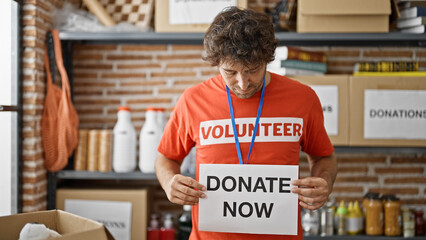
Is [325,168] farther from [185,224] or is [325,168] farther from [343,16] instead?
[185,224]

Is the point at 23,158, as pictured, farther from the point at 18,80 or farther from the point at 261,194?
the point at 261,194

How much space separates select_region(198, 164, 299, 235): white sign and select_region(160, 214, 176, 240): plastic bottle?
3.59 ft

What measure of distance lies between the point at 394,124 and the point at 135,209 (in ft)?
→ 4.83

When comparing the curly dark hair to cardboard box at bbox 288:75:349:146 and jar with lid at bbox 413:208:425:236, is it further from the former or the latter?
jar with lid at bbox 413:208:425:236

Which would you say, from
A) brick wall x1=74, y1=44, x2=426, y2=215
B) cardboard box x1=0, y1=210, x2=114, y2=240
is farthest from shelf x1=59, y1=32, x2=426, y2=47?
cardboard box x1=0, y1=210, x2=114, y2=240

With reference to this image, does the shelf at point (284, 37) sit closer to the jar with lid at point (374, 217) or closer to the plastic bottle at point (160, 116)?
the plastic bottle at point (160, 116)

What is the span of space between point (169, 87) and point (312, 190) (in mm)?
1515

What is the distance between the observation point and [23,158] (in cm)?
225

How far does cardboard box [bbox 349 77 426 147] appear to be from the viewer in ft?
7.45

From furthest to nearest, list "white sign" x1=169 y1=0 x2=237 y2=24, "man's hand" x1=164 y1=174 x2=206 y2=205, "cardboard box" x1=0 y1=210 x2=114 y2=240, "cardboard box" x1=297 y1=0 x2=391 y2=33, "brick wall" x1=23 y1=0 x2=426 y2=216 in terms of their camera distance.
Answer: "brick wall" x1=23 y1=0 x2=426 y2=216 < "white sign" x1=169 y1=0 x2=237 y2=24 < "cardboard box" x1=297 y1=0 x2=391 y2=33 < "man's hand" x1=164 y1=174 x2=206 y2=205 < "cardboard box" x1=0 y1=210 x2=114 y2=240

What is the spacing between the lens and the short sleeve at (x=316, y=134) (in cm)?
152

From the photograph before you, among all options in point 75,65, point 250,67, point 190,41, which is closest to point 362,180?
point 190,41

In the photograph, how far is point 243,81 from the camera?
1.34 meters

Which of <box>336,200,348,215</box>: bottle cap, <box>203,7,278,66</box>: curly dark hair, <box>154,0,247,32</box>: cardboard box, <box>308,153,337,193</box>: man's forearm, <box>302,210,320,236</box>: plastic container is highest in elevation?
<box>154,0,247,32</box>: cardboard box
